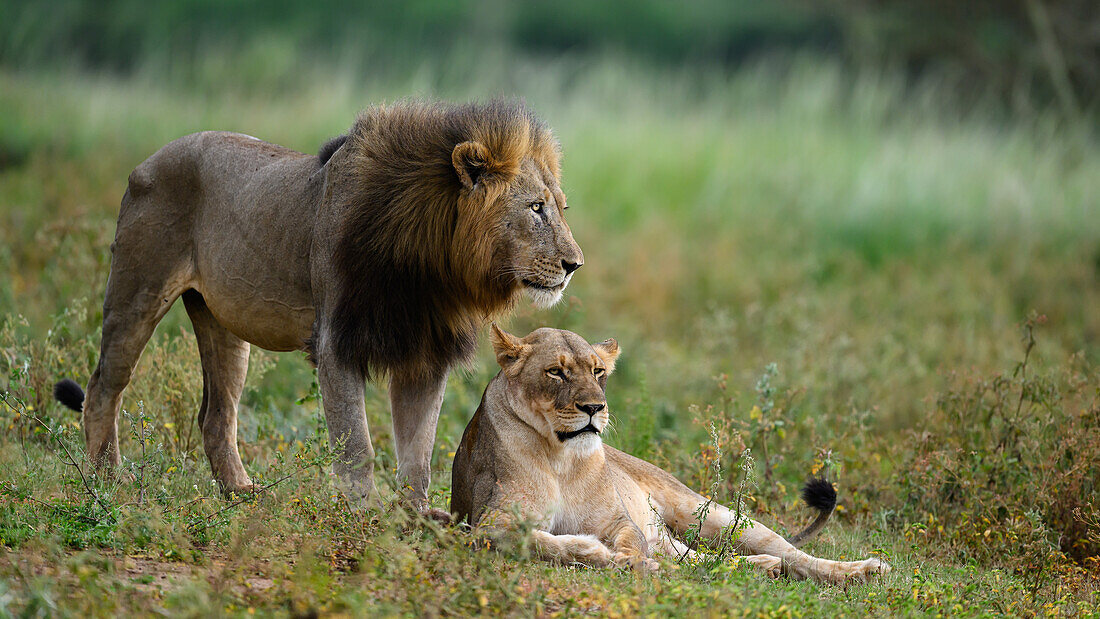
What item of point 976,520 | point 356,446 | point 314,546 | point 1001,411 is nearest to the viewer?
point 314,546

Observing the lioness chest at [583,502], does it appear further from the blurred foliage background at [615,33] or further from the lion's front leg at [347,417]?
the blurred foliage background at [615,33]

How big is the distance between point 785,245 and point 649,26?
9.42 metres

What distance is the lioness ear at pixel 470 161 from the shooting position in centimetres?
480

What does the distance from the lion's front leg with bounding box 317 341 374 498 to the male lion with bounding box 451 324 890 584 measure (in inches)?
17.7

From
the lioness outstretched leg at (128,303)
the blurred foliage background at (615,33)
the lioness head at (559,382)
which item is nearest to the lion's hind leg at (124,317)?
the lioness outstretched leg at (128,303)

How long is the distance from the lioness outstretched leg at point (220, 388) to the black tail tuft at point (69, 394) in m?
0.61

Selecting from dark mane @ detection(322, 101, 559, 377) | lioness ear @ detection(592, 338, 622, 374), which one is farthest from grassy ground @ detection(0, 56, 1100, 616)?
lioness ear @ detection(592, 338, 622, 374)

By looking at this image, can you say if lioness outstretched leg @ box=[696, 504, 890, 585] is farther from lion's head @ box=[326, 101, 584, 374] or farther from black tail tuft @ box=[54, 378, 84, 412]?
black tail tuft @ box=[54, 378, 84, 412]

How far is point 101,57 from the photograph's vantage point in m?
16.8

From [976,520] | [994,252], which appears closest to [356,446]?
[976,520]

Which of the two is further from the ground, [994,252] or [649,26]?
[649,26]

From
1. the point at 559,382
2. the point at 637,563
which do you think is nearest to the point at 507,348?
the point at 559,382

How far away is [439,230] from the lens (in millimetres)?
4910

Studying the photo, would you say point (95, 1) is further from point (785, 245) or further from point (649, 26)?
point (785, 245)
